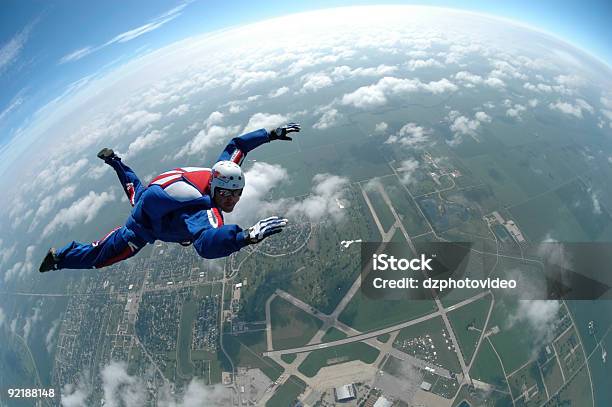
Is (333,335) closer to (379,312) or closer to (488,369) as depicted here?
(379,312)

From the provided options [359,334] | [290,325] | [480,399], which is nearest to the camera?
[480,399]

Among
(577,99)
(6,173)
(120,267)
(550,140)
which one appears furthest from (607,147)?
(6,173)

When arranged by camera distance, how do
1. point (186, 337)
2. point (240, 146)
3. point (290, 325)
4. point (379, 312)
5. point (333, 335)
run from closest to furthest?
point (240, 146) < point (333, 335) < point (290, 325) < point (379, 312) < point (186, 337)

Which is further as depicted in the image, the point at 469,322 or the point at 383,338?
the point at 469,322

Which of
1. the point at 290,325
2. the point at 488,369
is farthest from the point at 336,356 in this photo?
the point at 488,369

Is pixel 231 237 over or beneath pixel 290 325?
over

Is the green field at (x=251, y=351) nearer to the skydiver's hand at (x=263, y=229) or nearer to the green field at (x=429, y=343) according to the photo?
the green field at (x=429, y=343)
